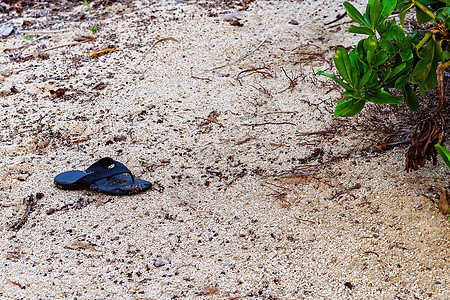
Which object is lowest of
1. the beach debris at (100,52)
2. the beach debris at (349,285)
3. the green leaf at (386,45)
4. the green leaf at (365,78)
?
the beach debris at (100,52)

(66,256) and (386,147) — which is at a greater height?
(386,147)

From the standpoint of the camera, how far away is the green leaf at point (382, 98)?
1647 mm

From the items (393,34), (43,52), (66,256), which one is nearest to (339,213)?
(393,34)

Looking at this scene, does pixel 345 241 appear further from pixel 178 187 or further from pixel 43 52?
pixel 43 52

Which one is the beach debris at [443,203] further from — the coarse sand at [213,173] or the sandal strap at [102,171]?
the sandal strap at [102,171]

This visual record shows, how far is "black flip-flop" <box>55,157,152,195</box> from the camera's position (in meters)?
2.34

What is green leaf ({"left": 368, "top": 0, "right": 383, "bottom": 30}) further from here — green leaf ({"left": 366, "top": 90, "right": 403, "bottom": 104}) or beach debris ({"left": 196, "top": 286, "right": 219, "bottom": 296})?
beach debris ({"left": 196, "top": 286, "right": 219, "bottom": 296})

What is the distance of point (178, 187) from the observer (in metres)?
2.38

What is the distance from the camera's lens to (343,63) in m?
1.62

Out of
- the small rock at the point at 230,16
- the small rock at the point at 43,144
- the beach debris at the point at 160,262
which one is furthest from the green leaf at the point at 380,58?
the small rock at the point at 230,16

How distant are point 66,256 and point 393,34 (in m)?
1.63

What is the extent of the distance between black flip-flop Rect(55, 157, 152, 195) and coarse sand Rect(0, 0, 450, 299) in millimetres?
49

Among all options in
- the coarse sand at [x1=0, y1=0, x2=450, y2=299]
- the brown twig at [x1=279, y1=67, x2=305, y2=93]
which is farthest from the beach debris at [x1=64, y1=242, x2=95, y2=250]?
the brown twig at [x1=279, y1=67, x2=305, y2=93]

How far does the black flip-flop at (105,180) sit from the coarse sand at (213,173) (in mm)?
49
